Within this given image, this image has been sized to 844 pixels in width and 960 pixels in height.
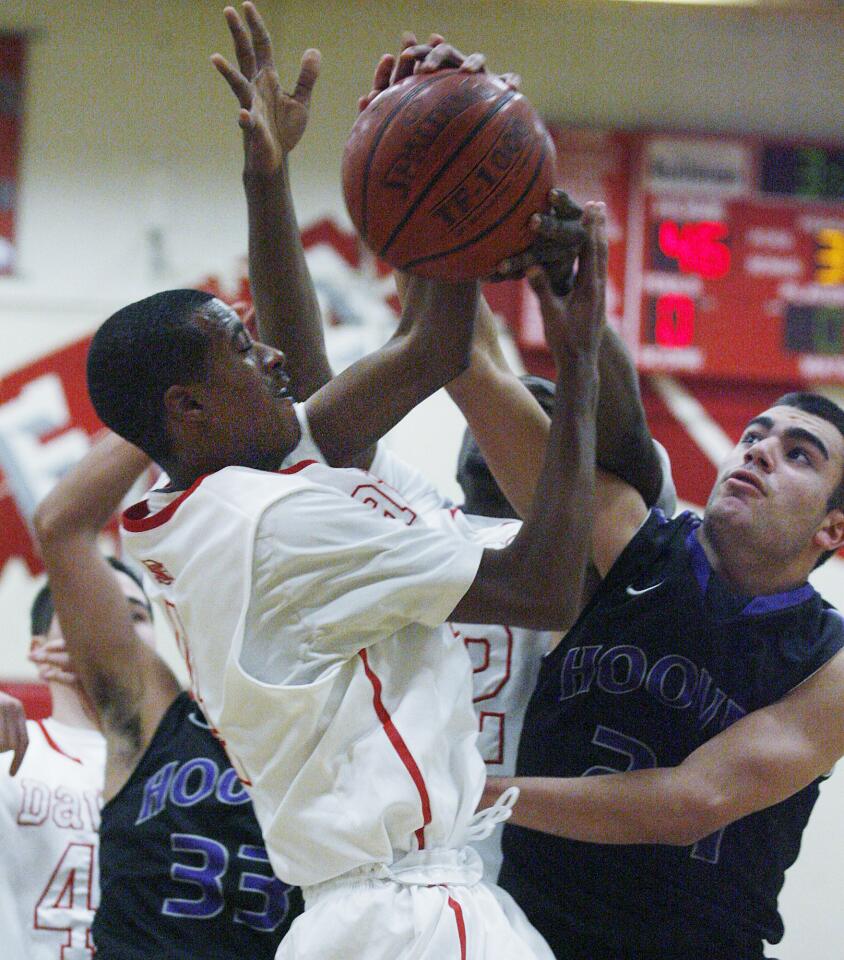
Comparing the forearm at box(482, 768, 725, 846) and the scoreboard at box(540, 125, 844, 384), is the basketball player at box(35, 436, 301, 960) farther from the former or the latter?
the scoreboard at box(540, 125, 844, 384)

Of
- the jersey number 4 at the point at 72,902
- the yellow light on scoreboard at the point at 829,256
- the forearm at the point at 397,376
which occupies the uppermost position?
the forearm at the point at 397,376

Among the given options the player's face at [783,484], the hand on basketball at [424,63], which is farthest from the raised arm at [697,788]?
the hand on basketball at [424,63]

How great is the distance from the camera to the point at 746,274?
6465mm

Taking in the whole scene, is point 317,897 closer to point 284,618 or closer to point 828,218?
point 284,618

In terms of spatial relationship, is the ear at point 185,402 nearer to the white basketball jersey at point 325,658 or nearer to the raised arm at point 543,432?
the white basketball jersey at point 325,658

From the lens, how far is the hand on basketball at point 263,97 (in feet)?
7.70

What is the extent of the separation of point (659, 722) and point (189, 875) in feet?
3.43

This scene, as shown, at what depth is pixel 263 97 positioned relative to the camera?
95.1 inches

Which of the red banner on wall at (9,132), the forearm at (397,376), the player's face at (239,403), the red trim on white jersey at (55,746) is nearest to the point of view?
the player's face at (239,403)

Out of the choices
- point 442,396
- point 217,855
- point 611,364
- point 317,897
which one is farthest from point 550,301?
point 442,396

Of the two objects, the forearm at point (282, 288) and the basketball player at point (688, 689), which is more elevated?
the forearm at point (282, 288)

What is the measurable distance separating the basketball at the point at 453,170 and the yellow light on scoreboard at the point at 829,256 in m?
4.83

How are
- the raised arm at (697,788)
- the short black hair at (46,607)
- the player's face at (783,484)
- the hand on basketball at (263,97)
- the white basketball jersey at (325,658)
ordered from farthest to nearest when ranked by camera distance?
the short black hair at (46,607)
the player's face at (783,484)
the hand on basketball at (263,97)
the raised arm at (697,788)
the white basketball jersey at (325,658)

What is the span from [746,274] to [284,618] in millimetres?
5112
